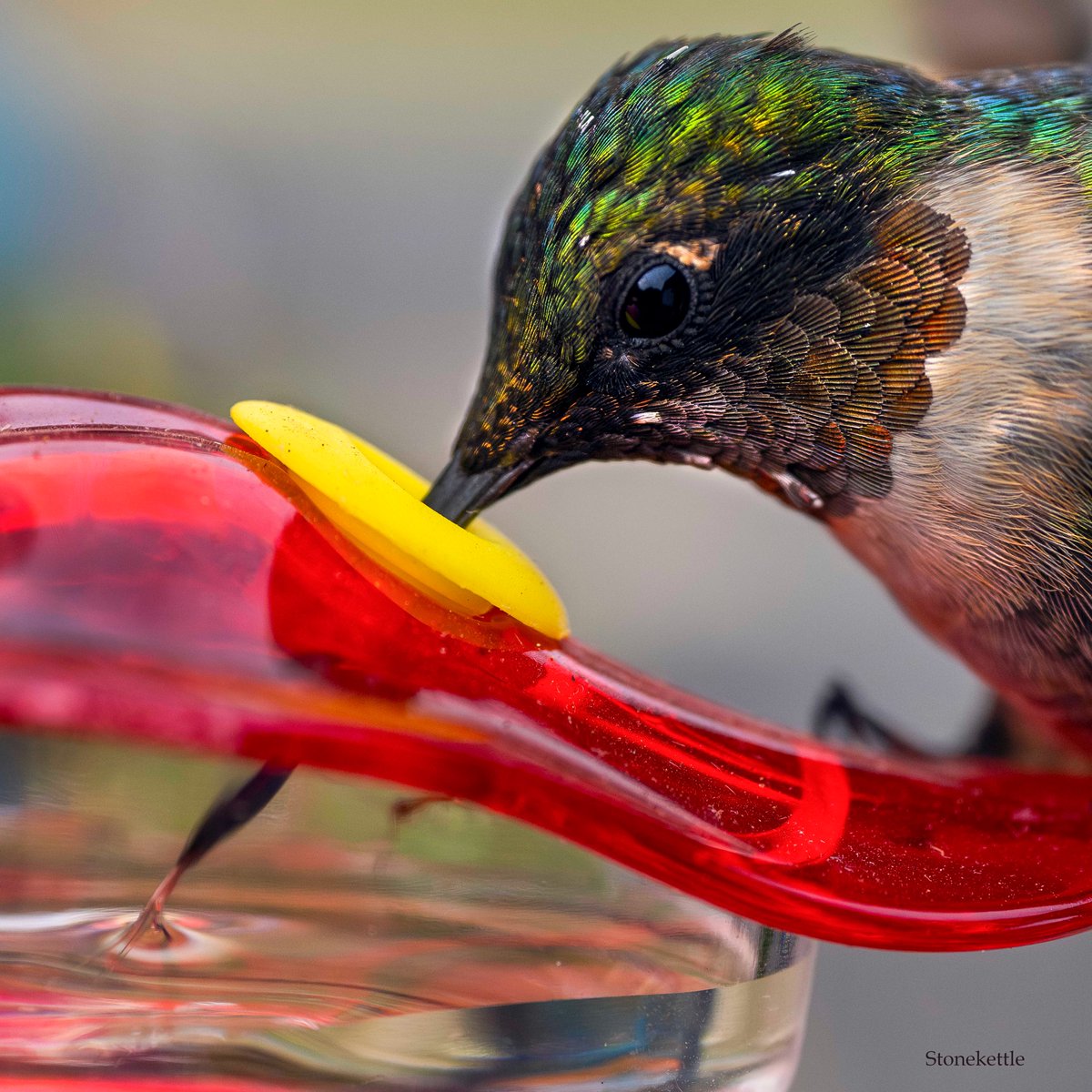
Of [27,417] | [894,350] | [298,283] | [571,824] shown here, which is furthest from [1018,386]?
[298,283]

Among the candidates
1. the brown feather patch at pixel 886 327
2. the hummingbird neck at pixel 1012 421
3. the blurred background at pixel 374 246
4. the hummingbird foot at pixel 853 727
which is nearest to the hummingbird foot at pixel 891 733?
the hummingbird foot at pixel 853 727

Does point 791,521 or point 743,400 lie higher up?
point 743,400

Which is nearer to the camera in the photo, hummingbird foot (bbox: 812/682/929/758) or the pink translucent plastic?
the pink translucent plastic

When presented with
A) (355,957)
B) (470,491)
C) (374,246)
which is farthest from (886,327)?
(374,246)

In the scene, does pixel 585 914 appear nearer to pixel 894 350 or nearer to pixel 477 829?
pixel 477 829

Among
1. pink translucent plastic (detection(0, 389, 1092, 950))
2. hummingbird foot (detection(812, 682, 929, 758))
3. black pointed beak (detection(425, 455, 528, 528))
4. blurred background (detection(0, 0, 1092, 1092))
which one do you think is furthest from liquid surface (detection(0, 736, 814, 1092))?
blurred background (detection(0, 0, 1092, 1092))

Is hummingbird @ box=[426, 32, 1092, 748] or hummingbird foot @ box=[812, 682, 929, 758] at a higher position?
hummingbird @ box=[426, 32, 1092, 748]

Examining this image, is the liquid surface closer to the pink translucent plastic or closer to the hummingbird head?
the pink translucent plastic
